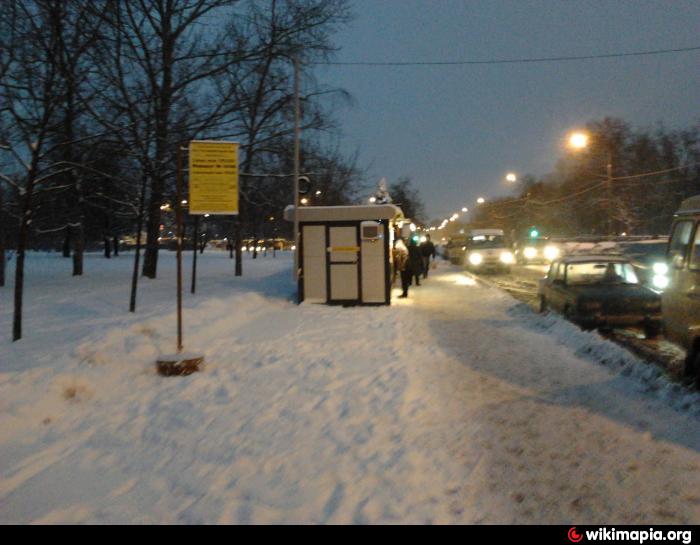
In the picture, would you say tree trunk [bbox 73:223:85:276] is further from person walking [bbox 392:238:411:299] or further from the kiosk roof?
person walking [bbox 392:238:411:299]

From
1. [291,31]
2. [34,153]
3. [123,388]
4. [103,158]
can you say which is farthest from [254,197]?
[123,388]

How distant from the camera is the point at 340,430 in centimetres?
662

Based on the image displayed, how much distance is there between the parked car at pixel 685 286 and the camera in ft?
24.0

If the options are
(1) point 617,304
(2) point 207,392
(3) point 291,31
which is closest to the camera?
(2) point 207,392

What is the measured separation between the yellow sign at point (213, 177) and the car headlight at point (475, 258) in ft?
82.6

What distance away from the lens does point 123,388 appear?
8.32 meters

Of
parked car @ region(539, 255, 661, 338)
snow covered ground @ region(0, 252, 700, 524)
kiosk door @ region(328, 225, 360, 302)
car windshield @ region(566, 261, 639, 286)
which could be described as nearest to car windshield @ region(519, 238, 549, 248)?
kiosk door @ region(328, 225, 360, 302)

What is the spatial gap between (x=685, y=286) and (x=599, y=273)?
637cm

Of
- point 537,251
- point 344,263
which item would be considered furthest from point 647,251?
point 537,251

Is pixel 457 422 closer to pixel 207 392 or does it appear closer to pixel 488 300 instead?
pixel 207 392

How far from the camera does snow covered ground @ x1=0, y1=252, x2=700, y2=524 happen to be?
186 inches

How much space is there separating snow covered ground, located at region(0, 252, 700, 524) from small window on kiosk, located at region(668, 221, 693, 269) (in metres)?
1.42

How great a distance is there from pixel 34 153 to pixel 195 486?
760 cm
